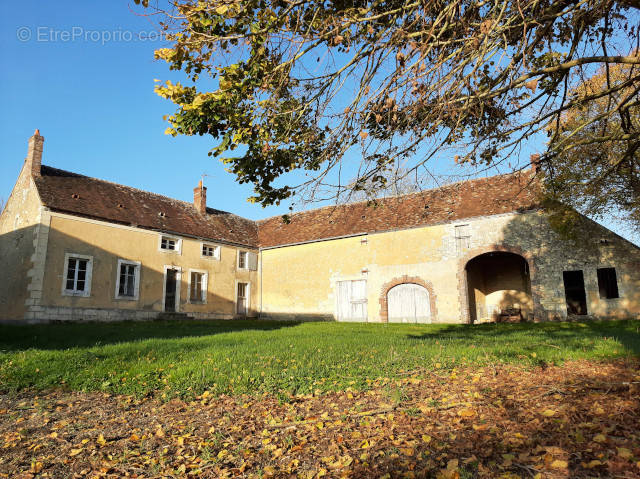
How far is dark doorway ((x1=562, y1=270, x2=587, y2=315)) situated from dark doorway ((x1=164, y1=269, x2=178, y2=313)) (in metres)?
18.6

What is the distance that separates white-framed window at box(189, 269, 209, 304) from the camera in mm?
22266

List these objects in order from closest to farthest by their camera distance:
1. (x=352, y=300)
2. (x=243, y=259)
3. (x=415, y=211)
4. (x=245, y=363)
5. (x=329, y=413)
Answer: (x=329, y=413)
(x=245, y=363)
(x=415, y=211)
(x=352, y=300)
(x=243, y=259)

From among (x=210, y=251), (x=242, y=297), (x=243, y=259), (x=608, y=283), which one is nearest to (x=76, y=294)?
(x=210, y=251)

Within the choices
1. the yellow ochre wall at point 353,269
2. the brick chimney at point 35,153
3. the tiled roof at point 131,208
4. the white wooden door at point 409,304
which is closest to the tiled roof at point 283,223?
the tiled roof at point 131,208

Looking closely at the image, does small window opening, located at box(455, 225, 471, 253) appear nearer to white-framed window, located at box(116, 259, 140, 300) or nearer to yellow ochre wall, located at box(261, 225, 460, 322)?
yellow ochre wall, located at box(261, 225, 460, 322)

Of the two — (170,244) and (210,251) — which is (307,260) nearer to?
(210,251)

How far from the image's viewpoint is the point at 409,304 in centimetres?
2056

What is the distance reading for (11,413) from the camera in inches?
204

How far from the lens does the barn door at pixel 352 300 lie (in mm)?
21969

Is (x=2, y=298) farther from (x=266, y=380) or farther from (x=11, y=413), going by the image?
(x=266, y=380)

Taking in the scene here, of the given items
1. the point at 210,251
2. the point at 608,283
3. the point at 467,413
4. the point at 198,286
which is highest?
the point at 210,251

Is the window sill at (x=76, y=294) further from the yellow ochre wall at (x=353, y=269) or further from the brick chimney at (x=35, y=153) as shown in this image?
the yellow ochre wall at (x=353, y=269)

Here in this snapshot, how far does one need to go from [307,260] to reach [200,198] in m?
7.67

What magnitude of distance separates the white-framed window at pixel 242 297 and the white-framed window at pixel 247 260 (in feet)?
3.49
